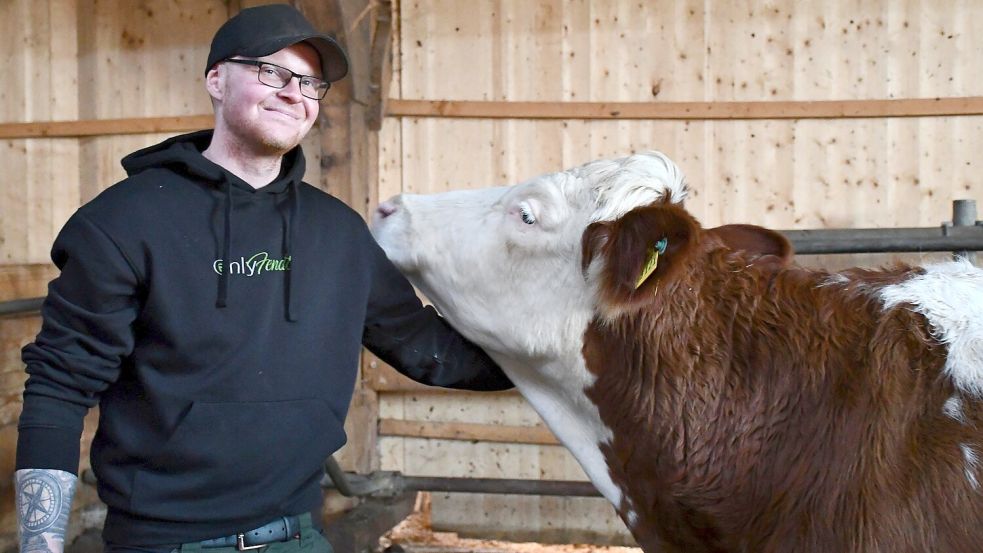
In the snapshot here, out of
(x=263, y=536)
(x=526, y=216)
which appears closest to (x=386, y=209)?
(x=526, y=216)

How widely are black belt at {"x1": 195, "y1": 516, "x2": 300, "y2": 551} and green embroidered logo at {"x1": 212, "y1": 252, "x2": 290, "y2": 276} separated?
1.63ft

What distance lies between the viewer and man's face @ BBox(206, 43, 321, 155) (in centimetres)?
173

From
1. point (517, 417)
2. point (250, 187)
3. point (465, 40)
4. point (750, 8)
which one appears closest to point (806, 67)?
point (750, 8)

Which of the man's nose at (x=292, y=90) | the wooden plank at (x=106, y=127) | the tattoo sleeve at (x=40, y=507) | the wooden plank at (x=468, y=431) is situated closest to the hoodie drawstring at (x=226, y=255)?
the man's nose at (x=292, y=90)

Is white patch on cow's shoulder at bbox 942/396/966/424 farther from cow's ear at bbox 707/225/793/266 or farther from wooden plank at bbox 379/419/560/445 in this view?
wooden plank at bbox 379/419/560/445

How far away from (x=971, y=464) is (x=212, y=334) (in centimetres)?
134

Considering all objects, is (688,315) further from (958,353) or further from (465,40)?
(465,40)

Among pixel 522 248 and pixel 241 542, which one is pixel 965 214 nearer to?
pixel 522 248

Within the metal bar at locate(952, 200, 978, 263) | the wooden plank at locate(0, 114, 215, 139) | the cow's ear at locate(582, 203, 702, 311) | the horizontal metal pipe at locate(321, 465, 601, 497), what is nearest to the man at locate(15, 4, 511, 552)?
the cow's ear at locate(582, 203, 702, 311)

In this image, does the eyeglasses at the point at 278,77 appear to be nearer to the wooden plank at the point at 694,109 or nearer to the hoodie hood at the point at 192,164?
the hoodie hood at the point at 192,164

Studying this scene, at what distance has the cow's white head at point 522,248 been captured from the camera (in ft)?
6.40

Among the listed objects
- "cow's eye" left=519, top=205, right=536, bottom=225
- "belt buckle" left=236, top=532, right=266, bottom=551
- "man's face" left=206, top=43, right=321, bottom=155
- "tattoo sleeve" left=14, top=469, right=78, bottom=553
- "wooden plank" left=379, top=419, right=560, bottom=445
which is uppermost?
"man's face" left=206, top=43, right=321, bottom=155

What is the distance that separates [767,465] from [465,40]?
4363 mm

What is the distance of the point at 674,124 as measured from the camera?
5383 mm
